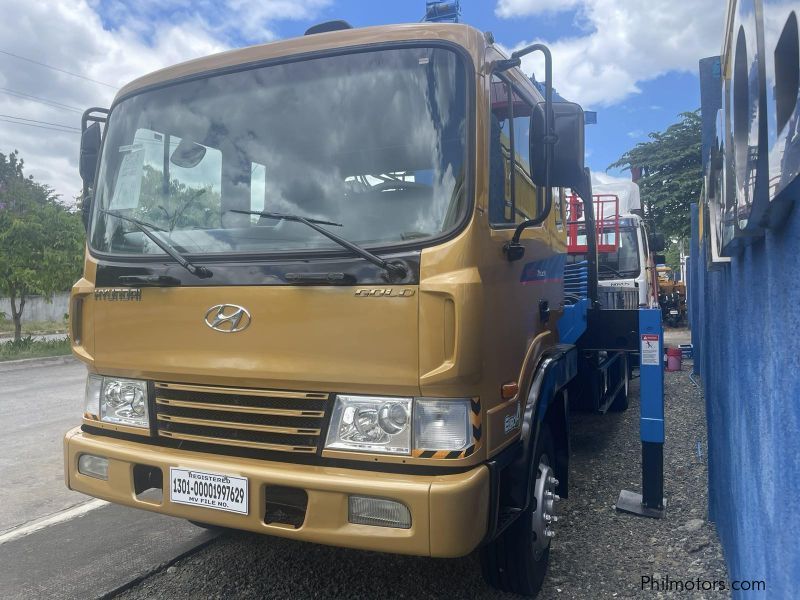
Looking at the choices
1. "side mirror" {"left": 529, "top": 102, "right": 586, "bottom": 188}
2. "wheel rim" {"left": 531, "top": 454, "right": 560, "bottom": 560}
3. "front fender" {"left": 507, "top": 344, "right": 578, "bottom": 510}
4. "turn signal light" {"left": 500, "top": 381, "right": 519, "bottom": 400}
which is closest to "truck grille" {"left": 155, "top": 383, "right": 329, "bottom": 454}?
"turn signal light" {"left": 500, "top": 381, "right": 519, "bottom": 400}

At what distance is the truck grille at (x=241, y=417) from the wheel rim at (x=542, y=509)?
45.1 inches

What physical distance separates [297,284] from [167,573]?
6.26 feet

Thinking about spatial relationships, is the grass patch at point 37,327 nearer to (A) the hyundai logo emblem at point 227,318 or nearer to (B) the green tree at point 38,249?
(B) the green tree at point 38,249

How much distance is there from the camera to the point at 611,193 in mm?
9672

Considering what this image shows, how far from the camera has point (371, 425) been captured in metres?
2.36

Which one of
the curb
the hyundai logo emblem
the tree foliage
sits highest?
the tree foliage

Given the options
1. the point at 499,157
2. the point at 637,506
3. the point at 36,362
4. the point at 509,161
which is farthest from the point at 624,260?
the point at 36,362

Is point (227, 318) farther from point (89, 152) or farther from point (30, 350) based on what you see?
point (30, 350)

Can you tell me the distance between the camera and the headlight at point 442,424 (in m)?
2.29

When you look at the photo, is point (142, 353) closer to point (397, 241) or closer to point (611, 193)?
point (397, 241)

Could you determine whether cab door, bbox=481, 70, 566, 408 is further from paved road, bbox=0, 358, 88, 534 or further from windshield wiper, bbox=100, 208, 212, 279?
paved road, bbox=0, 358, 88, 534

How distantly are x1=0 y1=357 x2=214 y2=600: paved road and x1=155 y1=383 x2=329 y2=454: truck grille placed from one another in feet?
3.59

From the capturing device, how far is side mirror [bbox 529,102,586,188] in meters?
2.60

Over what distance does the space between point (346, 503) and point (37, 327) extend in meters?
23.8
